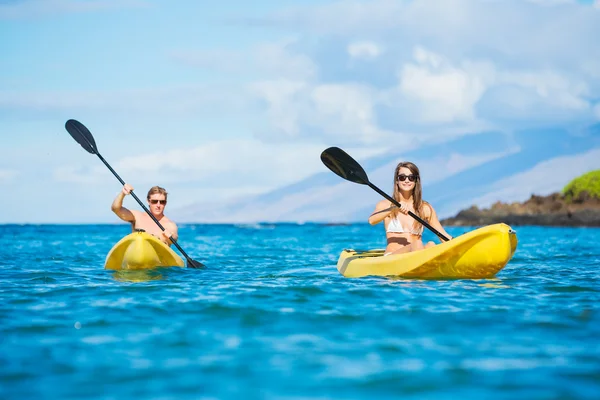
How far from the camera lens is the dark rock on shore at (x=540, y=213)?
4322 centimetres

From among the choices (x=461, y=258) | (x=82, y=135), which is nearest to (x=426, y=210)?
(x=461, y=258)

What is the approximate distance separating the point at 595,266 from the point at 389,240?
4.19m

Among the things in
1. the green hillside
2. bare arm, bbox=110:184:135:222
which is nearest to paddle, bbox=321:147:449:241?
bare arm, bbox=110:184:135:222

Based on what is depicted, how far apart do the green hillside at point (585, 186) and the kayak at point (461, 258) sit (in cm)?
4390

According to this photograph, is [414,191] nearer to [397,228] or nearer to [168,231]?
[397,228]

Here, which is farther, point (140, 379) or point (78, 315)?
point (78, 315)

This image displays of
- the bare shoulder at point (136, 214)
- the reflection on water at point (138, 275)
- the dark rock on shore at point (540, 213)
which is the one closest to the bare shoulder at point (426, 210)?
the reflection on water at point (138, 275)

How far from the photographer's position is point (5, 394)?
3.73 meters

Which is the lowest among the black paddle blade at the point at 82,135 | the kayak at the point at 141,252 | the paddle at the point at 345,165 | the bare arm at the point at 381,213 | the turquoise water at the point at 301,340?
the turquoise water at the point at 301,340

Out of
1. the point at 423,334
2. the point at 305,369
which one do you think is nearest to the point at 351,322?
the point at 423,334

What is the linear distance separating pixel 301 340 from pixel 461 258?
144 inches

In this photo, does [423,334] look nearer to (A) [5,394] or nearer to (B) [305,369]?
(B) [305,369]

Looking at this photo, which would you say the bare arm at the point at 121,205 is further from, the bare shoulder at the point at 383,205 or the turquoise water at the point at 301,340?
the bare shoulder at the point at 383,205

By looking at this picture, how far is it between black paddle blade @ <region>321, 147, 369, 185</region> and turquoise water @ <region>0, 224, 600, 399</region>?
5.95 feet
